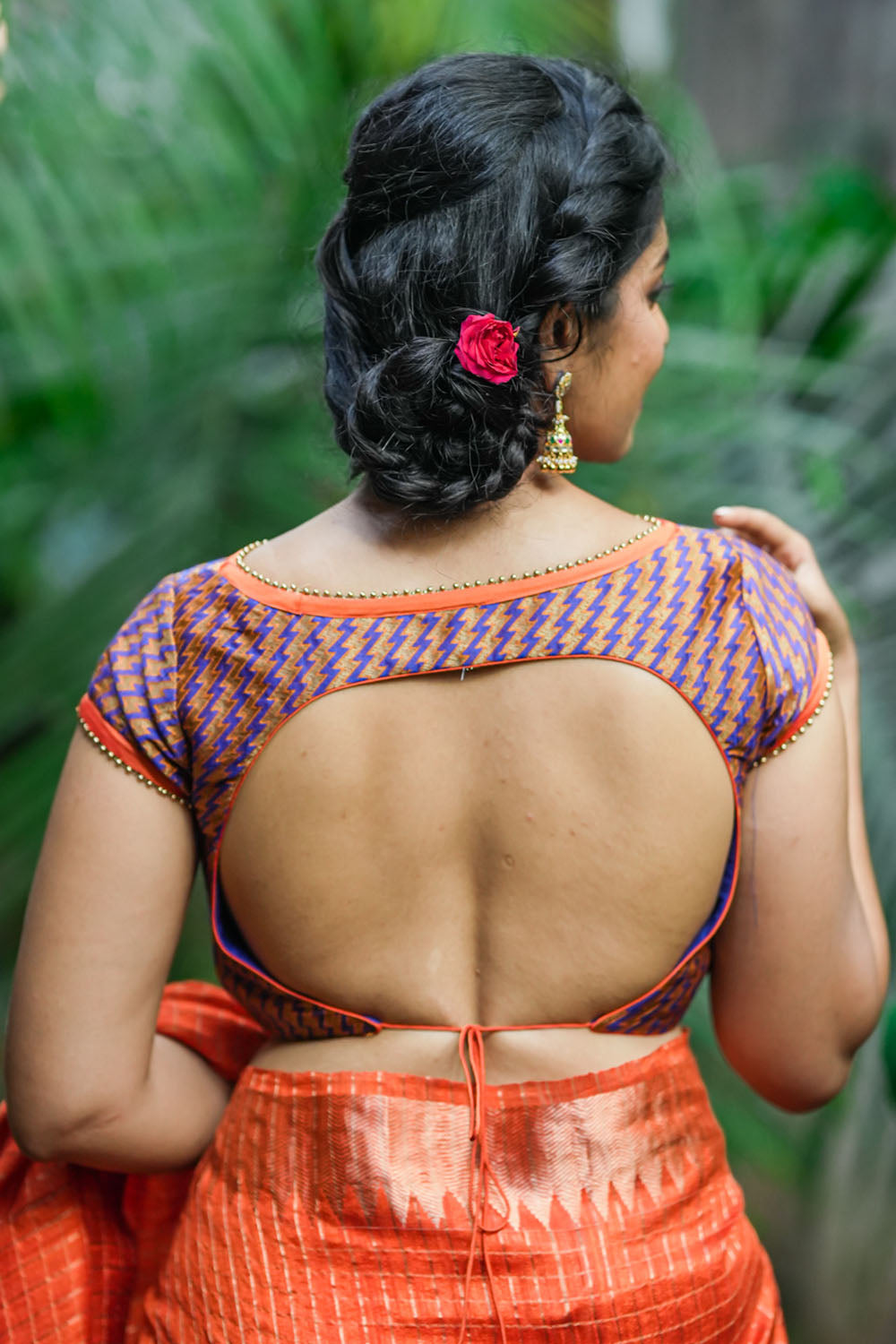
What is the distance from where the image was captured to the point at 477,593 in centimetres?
80

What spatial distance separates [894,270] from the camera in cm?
198

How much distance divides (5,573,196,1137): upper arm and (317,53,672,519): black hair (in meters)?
0.22

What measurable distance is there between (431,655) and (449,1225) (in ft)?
1.20

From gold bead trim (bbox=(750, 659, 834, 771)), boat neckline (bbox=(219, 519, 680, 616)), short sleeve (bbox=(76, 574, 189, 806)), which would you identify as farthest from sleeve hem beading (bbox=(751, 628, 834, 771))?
short sleeve (bbox=(76, 574, 189, 806))

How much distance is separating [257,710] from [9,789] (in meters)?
0.95

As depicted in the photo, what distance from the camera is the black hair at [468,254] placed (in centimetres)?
80

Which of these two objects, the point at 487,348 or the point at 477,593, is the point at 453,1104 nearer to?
the point at 477,593

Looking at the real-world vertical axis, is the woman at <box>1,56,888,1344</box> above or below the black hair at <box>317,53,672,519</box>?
below

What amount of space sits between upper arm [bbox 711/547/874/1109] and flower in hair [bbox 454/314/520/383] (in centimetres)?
22

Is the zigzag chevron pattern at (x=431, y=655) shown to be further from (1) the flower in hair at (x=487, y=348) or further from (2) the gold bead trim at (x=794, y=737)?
(1) the flower in hair at (x=487, y=348)

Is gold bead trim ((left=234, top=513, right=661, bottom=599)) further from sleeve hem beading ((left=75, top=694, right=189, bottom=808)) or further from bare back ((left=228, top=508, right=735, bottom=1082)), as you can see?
sleeve hem beading ((left=75, top=694, right=189, bottom=808))

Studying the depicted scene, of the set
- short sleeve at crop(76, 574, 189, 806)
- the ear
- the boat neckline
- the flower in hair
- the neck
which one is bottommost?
short sleeve at crop(76, 574, 189, 806)

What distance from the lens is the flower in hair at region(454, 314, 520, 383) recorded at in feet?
2.55

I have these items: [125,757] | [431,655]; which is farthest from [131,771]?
[431,655]
